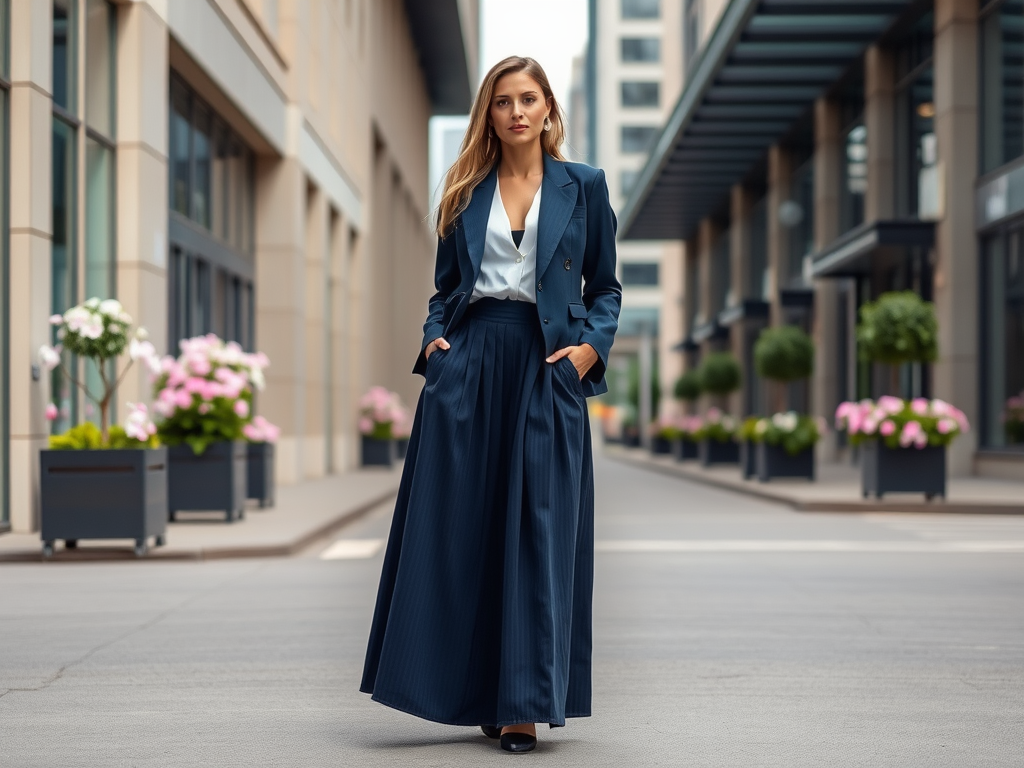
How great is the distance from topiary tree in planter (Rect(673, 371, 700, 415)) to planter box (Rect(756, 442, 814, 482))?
51.1 ft

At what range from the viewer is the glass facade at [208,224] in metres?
18.6

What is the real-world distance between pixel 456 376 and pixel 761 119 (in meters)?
31.8

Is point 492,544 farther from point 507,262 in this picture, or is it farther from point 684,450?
point 684,450

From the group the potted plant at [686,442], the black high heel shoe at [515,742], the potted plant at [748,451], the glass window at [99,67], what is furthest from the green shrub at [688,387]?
the black high heel shoe at [515,742]

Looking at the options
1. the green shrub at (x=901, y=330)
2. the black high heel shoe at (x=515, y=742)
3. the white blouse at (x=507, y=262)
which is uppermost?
the green shrub at (x=901, y=330)

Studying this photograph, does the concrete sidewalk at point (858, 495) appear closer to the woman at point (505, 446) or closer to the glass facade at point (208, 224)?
the glass facade at point (208, 224)

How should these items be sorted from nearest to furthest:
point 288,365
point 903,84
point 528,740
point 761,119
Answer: point 528,740
point 288,365
point 903,84
point 761,119

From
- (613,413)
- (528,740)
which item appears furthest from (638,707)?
(613,413)

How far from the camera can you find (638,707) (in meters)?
5.01

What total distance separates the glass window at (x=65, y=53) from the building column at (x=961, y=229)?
15284mm

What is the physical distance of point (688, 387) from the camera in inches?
1585

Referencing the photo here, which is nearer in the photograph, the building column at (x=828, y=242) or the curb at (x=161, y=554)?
the curb at (x=161, y=554)

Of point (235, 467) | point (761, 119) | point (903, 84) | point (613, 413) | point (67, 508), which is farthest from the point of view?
point (613, 413)

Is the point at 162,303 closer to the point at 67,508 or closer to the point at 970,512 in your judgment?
the point at 67,508
